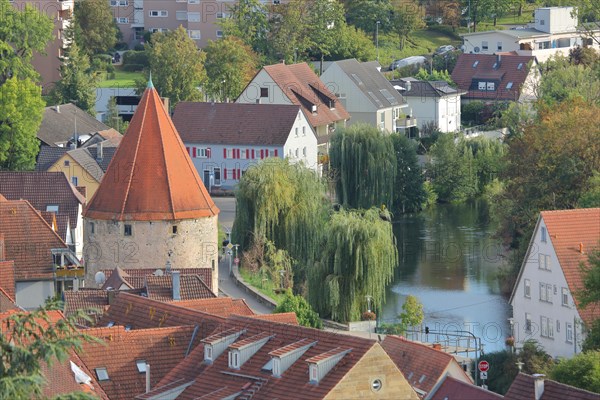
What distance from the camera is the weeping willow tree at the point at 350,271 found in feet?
212

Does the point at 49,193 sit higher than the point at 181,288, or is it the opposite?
the point at 49,193

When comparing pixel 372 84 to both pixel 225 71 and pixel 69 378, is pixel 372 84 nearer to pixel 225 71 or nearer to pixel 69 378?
pixel 225 71

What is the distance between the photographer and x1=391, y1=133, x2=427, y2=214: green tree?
86438 mm

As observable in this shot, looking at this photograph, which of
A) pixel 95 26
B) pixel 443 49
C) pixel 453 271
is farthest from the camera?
pixel 443 49

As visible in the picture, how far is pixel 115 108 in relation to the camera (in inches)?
3784

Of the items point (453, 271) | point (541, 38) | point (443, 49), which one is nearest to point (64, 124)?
point (453, 271)

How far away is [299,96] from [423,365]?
159 ft

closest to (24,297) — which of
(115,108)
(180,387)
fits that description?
(180,387)

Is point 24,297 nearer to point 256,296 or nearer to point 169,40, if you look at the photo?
point 256,296

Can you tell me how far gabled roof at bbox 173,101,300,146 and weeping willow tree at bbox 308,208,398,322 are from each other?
895 inches

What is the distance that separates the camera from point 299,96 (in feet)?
310

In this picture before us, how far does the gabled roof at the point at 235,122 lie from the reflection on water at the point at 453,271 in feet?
22.5

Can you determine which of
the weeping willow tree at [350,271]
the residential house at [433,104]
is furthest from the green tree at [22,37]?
the weeping willow tree at [350,271]

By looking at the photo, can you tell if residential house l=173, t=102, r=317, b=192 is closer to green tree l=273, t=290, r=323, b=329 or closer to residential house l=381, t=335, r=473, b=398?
green tree l=273, t=290, r=323, b=329
